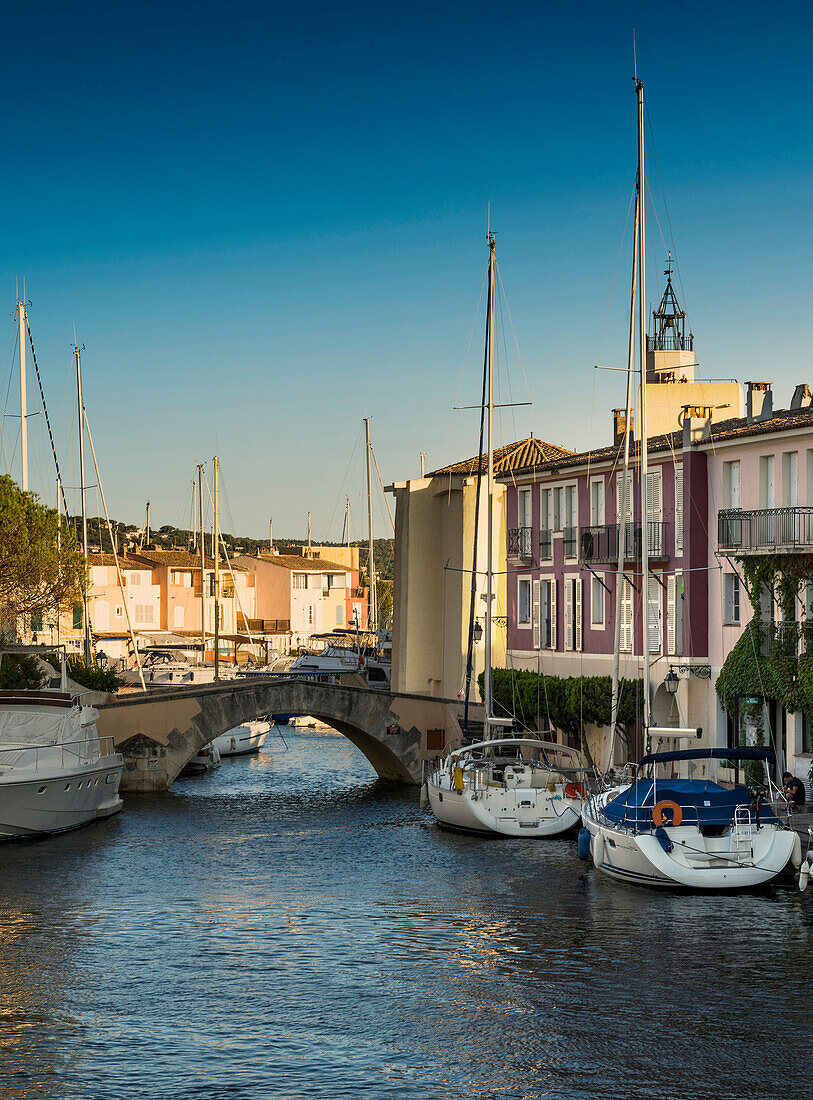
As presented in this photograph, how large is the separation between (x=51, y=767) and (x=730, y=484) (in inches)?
1077

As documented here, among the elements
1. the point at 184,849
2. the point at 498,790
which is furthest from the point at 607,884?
the point at 184,849

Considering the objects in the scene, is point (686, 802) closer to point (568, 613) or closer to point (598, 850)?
point (598, 850)

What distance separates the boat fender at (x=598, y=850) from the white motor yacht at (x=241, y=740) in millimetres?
45292

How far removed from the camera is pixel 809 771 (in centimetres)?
4681

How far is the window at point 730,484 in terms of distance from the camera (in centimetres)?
5509

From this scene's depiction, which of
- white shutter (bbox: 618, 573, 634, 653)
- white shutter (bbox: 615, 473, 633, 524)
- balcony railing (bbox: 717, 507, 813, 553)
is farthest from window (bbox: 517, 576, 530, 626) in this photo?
balcony railing (bbox: 717, 507, 813, 553)

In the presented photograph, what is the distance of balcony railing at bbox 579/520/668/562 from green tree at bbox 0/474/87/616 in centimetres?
2154

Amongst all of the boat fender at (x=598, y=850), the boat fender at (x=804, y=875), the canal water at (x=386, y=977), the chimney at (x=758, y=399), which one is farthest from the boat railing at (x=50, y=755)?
the chimney at (x=758, y=399)

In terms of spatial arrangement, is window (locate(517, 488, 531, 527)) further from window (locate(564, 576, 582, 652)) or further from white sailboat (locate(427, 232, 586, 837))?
white sailboat (locate(427, 232, 586, 837))

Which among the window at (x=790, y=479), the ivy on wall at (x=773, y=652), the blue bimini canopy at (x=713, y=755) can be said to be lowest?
the blue bimini canopy at (x=713, y=755)

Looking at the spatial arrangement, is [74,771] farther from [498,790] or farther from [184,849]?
[498,790]

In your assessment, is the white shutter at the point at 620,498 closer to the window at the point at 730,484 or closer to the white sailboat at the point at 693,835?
the window at the point at 730,484

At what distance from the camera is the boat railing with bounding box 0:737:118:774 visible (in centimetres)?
5128

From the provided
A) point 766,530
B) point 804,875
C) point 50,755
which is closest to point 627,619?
point 766,530
